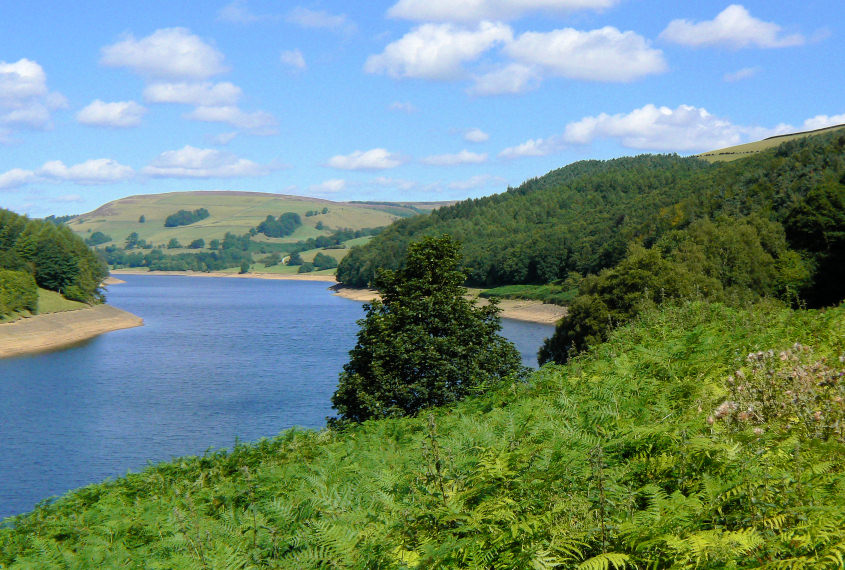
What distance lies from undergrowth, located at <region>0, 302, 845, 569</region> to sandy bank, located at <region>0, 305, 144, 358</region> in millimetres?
81863

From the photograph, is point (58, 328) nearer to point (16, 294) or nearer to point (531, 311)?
point (16, 294)

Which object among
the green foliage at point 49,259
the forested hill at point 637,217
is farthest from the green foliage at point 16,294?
the forested hill at point 637,217

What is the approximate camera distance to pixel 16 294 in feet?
292

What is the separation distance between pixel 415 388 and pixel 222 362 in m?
43.7

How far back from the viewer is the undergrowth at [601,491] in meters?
4.23

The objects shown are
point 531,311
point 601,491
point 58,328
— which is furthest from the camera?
point 531,311

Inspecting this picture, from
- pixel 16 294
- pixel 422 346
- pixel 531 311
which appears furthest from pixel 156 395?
pixel 531 311

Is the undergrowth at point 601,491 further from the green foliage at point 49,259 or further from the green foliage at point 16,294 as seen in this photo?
the green foliage at point 49,259

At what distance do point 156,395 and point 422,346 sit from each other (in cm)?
3085

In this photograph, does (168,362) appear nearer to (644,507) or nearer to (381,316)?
(381,316)

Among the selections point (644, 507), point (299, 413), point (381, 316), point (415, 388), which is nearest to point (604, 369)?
point (644, 507)

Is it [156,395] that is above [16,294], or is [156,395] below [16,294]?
below

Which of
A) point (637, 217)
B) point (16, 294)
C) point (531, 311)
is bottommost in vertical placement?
point (531, 311)

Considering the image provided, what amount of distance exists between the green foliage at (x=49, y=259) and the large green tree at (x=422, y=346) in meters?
90.8
